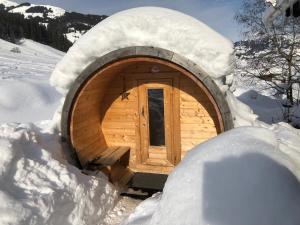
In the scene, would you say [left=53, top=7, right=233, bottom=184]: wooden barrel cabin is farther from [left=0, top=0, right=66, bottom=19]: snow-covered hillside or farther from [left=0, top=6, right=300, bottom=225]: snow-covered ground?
[left=0, top=0, right=66, bottom=19]: snow-covered hillside

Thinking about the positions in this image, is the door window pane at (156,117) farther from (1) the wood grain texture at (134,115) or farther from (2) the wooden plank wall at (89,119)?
(2) the wooden plank wall at (89,119)

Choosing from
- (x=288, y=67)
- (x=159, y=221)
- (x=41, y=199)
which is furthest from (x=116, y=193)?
(x=288, y=67)

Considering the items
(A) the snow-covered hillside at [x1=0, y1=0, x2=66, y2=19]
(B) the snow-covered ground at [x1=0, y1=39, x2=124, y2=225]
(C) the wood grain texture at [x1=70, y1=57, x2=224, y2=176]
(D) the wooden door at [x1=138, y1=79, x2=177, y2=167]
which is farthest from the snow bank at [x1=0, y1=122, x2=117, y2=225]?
(A) the snow-covered hillside at [x1=0, y1=0, x2=66, y2=19]

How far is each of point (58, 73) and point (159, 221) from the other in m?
3.60

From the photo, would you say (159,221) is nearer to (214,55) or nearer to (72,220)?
(72,220)

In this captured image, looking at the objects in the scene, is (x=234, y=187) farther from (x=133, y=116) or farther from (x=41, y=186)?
(x=133, y=116)

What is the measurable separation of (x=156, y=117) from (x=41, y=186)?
2.90 meters

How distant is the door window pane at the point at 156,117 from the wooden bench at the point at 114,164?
0.67 metres

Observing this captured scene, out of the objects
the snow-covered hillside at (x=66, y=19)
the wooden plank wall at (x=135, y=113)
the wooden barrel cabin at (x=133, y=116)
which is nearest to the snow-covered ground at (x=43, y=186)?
the wooden barrel cabin at (x=133, y=116)

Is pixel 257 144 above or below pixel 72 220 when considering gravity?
above

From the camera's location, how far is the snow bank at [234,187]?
2.30m

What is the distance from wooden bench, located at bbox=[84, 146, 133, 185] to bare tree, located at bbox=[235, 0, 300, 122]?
24.5 ft

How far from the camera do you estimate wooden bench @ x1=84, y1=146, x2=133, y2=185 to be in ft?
18.4

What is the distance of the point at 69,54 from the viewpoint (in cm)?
518
